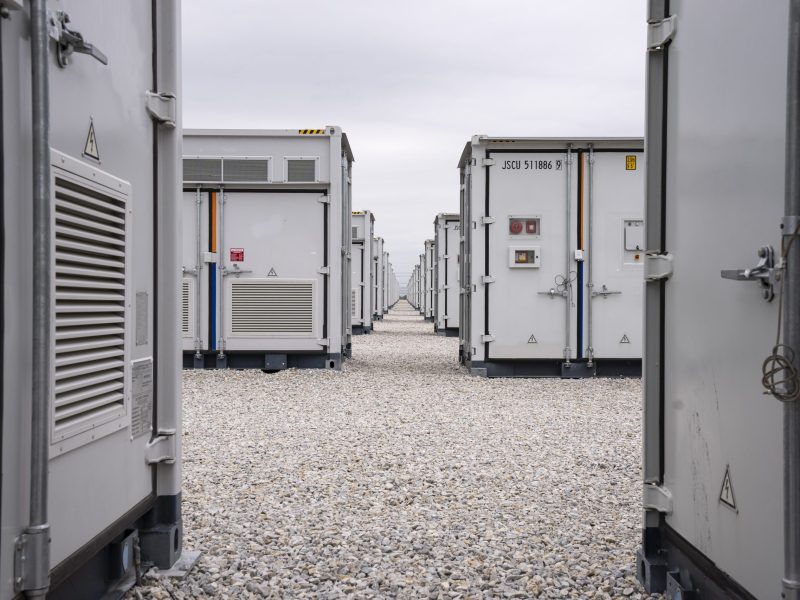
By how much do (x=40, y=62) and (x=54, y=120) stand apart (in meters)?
0.28

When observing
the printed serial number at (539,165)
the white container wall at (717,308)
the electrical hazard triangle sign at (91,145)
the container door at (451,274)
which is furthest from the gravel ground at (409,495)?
the container door at (451,274)

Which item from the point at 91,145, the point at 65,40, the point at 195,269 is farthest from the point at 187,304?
the point at 65,40

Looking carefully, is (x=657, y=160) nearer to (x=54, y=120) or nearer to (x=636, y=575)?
(x=636, y=575)

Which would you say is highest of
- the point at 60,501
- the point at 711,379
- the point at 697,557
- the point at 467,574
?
the point at 711,379

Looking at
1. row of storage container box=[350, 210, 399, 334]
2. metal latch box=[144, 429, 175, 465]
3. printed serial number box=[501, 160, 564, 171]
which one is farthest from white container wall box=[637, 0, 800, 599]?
row of storage container box=[350, 210, 399, 334]

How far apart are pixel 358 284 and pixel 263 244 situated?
1043 centimetres

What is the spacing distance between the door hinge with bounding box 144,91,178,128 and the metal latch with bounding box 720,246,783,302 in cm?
230

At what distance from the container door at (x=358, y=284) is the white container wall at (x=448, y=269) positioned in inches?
81.9

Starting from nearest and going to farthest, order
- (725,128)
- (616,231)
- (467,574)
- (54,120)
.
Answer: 1. (54,120)
2. (725,128)
3. (467,574)
4. (616,231)

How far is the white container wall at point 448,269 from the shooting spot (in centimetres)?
1973

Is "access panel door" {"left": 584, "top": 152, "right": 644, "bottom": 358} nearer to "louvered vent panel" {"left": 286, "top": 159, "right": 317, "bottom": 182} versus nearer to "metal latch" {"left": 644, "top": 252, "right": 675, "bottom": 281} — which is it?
"louvered vent panel" {"left": 286, "top": 159, "right": 317, "bottom": 182}

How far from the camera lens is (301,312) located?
435 inches

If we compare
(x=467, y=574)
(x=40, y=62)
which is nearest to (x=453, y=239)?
(x=467, y=574)

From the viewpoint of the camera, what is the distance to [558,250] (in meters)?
10.5
